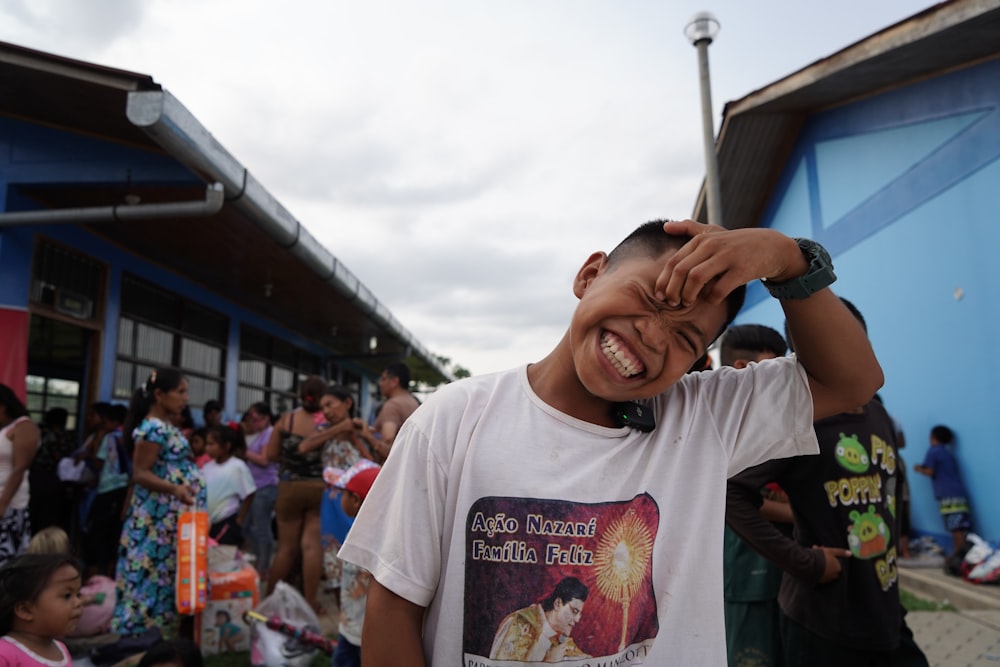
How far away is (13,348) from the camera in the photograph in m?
5.88

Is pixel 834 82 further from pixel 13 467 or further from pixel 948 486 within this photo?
pixel 13 467

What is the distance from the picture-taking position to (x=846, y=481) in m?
2.31

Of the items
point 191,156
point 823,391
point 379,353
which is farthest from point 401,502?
point 379,353

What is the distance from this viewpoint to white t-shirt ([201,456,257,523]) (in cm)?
613

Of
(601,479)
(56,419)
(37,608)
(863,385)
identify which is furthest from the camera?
(56,419)

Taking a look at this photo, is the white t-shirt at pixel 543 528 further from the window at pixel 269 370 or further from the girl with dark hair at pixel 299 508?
the window at pixel 269 370

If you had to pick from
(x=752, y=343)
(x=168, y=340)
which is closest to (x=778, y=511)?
(x=752, y=343)

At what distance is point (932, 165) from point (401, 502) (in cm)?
774

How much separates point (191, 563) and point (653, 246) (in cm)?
392

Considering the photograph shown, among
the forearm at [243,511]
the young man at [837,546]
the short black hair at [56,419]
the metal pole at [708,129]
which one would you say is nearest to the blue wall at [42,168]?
the short black hair at [56,419]

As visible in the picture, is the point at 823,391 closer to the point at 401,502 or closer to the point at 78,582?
the point at 401,502

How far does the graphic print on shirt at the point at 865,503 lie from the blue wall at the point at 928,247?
5018 mm

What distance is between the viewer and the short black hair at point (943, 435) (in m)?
6.97

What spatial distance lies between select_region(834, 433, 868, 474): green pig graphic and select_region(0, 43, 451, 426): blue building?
4391mm
